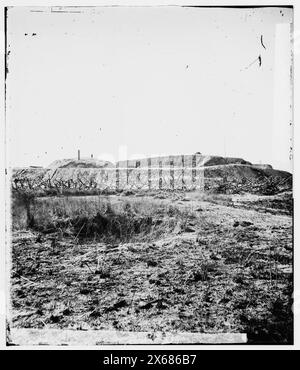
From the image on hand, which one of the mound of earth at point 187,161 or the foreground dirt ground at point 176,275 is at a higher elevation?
the mound of earth at point 187,161

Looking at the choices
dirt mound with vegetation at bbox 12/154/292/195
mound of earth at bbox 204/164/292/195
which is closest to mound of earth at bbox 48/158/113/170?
dirt mound with vegetation at bbox 12/154/292/195

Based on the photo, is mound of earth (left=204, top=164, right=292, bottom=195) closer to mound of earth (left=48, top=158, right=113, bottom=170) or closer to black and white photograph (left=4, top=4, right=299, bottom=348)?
black and white photograph (left=4, top=4, right=299, bottom=348)

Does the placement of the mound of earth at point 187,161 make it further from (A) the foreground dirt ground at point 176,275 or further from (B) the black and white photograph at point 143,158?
(A) the foreground dirt ground at point 176,275

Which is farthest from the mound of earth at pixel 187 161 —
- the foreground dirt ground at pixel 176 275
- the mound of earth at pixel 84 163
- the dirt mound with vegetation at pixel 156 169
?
the foreground dirt ground at pixel 176 275

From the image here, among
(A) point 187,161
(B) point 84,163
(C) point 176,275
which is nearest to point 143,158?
(A) point 187,161
